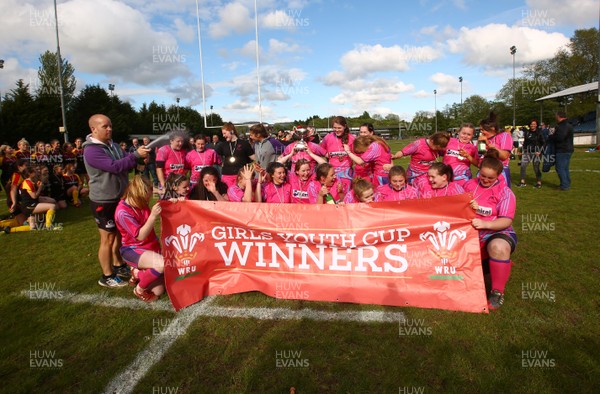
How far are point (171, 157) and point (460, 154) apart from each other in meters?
5.40

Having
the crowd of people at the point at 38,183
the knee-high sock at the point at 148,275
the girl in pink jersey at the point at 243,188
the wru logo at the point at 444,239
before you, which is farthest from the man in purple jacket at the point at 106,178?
the crowd of people at the point at 38,183

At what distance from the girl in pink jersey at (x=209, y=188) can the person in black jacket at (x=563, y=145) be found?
10011 millimetres

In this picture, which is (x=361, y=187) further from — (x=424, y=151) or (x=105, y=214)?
(x=105, y=214)

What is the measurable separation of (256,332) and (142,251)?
5.89 ft

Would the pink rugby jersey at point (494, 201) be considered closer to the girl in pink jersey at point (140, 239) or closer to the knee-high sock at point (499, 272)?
the knee-high sock at point (499, 272)

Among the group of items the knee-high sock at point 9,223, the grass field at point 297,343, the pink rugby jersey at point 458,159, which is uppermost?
the pink rugby jersey at point 458,159

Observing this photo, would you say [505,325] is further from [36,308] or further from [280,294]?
[36,308]

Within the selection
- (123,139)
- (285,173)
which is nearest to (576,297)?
(285,173)

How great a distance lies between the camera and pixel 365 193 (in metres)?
4.30

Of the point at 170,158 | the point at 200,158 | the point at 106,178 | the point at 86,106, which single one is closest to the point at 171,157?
the point at 170,158

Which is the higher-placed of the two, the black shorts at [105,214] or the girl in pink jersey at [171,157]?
the girl in pink jersey at [171,157]

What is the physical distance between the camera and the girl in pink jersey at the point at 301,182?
5133 mm

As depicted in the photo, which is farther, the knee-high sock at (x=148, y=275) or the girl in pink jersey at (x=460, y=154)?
the girl in pink jersey at (x=460, y=154)

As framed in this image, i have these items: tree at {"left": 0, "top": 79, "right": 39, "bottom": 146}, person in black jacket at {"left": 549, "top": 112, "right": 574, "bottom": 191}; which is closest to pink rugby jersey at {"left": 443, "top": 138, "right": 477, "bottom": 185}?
person in black jacket at {"left": 549, "top": 112, "right": 574, "bottom": 191}
